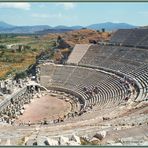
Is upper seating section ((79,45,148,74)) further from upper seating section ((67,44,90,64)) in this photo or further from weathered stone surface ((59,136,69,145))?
weathered stone surface ((59,136,69,145))

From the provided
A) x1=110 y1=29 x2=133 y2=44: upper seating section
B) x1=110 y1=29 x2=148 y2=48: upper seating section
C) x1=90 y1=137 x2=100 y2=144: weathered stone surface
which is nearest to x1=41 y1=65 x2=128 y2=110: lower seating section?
x1=110 y1=29 x2=148 y2=48: upper seating section

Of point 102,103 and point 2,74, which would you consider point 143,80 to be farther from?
point 2,74

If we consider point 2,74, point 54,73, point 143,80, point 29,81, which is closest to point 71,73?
point 54,73

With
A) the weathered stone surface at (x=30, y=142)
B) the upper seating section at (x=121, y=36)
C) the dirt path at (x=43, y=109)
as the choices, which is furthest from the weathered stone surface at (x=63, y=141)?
the upper seating section at (x=121, y=36)

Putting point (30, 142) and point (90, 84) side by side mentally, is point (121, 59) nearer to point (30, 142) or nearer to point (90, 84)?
→ point (90, 84)

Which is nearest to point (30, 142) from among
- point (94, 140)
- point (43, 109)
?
point (94, 140)

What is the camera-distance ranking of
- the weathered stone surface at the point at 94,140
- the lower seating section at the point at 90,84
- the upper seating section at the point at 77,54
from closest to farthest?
the weathered stone surface at the point at 94,140, the lower seating section at the point at 90,84, the upper seating section at the point at 77,54

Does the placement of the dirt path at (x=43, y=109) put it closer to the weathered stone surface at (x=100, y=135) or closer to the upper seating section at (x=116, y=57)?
the upper seating section at (x=116, y=57)
